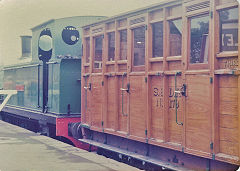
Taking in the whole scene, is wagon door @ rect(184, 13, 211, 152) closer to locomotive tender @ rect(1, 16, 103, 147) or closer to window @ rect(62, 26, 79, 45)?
locomotive tender @ rect(1, 16, 103, 147)

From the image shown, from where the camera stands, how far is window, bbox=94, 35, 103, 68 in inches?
327

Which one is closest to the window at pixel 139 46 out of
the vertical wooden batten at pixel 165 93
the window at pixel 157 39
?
the window at pixel 157 39

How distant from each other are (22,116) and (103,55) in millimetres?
6364

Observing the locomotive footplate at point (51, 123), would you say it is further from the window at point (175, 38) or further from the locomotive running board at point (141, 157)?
the window at point (175, 38)

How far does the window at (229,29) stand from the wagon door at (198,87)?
10.4 inches

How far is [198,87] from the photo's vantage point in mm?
5547

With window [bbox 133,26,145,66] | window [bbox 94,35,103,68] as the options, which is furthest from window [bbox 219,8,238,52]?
window [bbox 94,35,103,68]

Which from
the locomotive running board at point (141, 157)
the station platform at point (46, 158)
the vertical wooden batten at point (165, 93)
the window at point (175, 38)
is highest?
the window at point (175, 38)

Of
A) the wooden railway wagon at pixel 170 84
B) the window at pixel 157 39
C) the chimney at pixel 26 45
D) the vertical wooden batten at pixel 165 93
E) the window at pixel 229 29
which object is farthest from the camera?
the chimney at pixel 26 45

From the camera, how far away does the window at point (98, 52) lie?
8305mm

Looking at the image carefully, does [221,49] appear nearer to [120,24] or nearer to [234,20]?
[234,20]

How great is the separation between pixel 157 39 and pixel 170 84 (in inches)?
31.5

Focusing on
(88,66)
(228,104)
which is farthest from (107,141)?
(228,104)

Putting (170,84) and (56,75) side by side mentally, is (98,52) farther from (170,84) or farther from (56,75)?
(170,84)
